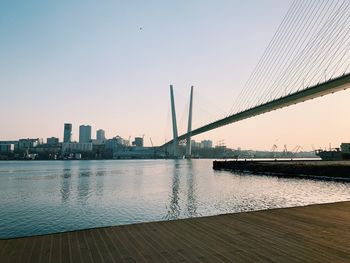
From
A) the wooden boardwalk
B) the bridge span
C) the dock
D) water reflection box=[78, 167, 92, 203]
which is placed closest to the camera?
the wooden boardwalk

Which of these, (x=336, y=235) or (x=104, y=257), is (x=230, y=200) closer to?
(x=336, y=235)

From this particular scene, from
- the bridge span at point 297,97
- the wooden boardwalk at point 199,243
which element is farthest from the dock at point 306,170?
the wooden boardwalk at point 199,243

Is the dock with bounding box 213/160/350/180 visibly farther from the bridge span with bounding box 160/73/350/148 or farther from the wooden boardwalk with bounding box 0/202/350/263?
the wooden boardwalk with bounding box 0/202/350/263

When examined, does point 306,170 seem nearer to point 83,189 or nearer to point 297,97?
point 297,97

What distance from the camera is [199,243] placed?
7.95m

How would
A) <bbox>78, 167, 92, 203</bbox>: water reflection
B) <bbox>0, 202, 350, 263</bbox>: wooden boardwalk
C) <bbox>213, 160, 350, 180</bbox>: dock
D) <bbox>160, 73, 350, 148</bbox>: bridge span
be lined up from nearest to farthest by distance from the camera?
<bbox>0, 202, 350, 263</bbox>: wooden boardwalk, <bbox>78, 167, 92, 203</bbox>: water reflection, <bbox>160, 73, 350, 148</bbox>: bridge span, <bbox>213, 160, 350, 180</bbox>: dock

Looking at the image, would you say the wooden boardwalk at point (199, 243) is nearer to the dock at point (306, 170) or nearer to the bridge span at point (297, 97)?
the bridge span at point (297, 97)

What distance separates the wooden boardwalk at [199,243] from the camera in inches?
271

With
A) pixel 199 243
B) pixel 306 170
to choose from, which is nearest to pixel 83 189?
pixel 199 243

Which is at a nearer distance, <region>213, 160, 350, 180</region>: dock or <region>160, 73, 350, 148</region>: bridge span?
<region>160, 73, 350, 148</region>: bridge span

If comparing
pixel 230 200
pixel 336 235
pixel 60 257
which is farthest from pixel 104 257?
pixel 230 200

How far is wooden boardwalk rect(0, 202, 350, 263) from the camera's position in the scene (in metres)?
6.89

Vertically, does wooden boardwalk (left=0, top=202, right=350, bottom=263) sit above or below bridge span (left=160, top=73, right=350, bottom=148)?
below

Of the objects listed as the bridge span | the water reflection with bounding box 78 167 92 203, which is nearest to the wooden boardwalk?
the water reflection with bounding box 78 167 92 203
